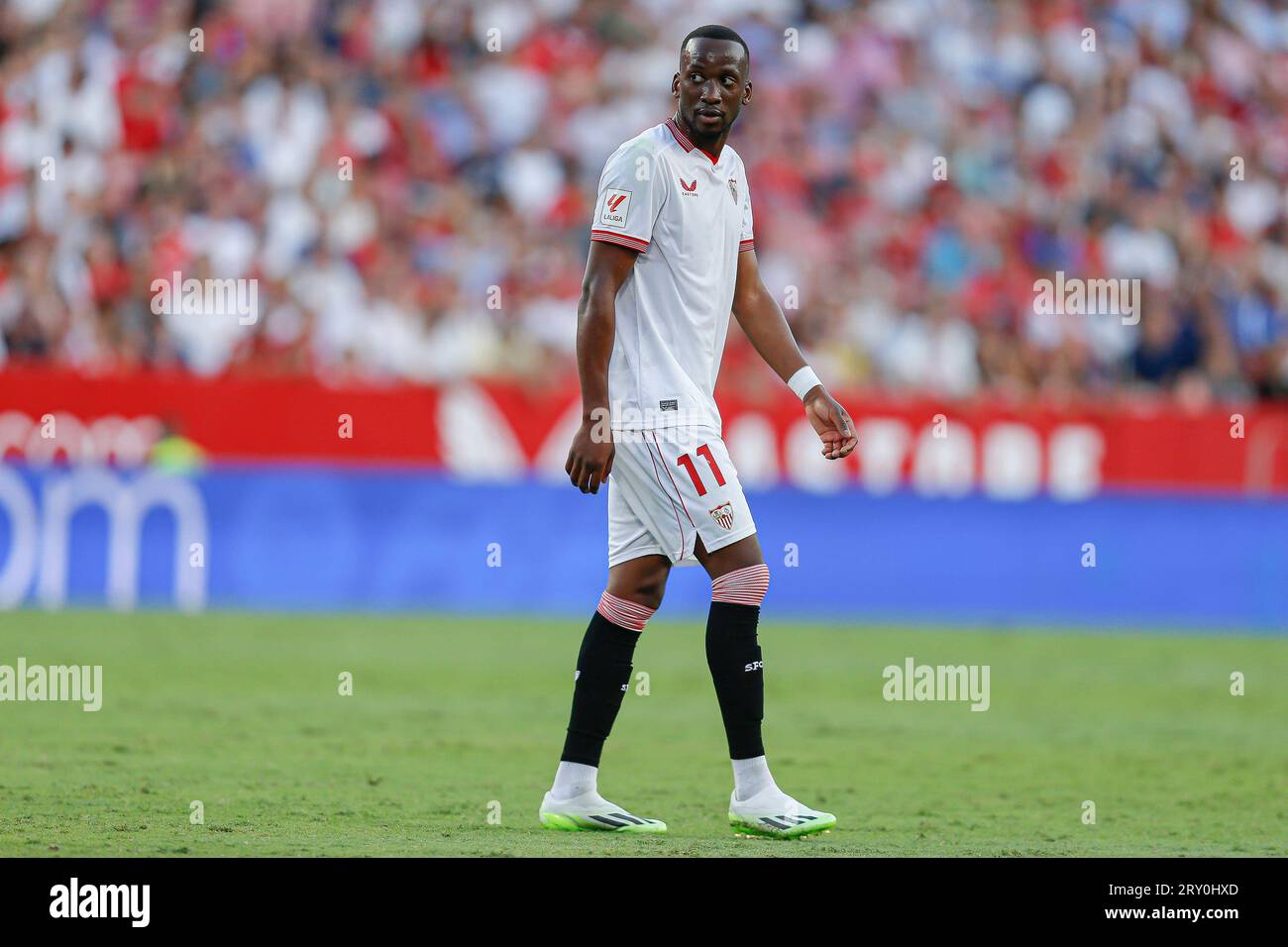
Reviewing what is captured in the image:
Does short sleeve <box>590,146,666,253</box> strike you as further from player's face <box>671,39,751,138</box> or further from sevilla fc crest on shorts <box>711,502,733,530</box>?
sevilla fc crest on shorts <box>711,502,733,530</box>

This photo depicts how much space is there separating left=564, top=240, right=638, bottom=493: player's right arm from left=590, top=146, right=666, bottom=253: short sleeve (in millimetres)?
47

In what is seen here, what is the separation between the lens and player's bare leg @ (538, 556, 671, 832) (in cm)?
692

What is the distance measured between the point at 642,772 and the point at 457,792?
1.14m

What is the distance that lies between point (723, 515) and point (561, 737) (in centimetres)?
339

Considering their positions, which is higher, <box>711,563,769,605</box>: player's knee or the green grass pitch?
<box>711,563,769,605</box>: player's knee

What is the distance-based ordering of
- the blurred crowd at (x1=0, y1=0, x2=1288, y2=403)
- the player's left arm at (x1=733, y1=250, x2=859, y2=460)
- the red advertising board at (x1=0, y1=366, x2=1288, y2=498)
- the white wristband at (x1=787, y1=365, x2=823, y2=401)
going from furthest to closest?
the blurred crowd at (x1=0, y1=0, x2=1288, y2=403), the red advertising board at (x1=0, y1=366, x2=1288, y2=498), the player's left arm at (x1=733, y1=250, x2=859, y2=460), the white wristband at (x1=787, y1=365, x2=823, y2=401)

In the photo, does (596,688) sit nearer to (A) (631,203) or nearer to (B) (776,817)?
(B) (776,817)

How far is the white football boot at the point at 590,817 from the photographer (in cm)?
681

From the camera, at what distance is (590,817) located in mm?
6852

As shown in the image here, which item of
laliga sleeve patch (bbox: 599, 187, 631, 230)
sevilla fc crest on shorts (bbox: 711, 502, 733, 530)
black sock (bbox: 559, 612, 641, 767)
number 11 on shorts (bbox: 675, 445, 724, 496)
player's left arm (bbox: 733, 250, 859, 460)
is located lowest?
black sock (bbox: 559, 612, 641, 767)

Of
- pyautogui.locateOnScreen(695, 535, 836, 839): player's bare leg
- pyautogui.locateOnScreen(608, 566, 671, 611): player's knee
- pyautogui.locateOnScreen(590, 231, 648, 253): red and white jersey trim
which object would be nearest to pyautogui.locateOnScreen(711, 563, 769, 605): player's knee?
pyautogui.locateOnScreen(695, 535, 836, 839): player's bare leg


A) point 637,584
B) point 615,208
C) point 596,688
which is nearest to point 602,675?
point 596,688
